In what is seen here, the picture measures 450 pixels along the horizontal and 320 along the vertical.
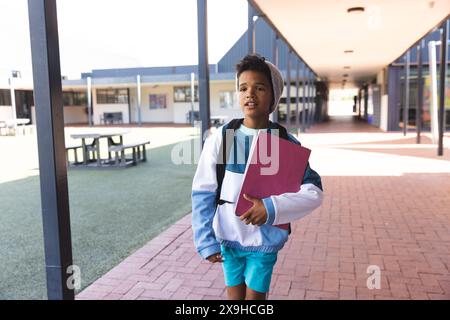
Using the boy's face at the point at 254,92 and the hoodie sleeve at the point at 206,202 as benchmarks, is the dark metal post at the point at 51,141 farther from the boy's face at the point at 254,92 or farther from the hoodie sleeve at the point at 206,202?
the boy's face at the point at 254,92

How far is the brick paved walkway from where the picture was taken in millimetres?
2965

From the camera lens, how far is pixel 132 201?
581cm

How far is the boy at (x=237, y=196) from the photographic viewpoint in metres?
1.67

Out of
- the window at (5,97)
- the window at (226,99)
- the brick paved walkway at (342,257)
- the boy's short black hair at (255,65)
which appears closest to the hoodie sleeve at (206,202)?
the boy's short black hair at (255,65)

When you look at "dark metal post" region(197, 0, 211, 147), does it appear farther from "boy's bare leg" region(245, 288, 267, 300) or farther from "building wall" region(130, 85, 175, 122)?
"building wall" region(130, 85, 175, 122)

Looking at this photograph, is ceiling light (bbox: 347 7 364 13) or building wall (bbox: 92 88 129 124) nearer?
ceiling light (bbox: 347 7 364 13)

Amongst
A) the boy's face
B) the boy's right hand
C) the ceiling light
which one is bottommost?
the boy's right hand

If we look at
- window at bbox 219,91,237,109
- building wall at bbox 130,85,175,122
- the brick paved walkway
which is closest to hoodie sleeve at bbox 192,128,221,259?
the brick paved walkway

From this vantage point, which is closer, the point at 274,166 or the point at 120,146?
the point at 274,166

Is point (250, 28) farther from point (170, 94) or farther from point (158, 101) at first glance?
point (158, 101)

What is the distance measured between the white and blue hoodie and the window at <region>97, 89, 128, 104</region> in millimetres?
28428

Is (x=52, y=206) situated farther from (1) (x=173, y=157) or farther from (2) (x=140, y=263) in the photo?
(1) (x=173, y=157)
